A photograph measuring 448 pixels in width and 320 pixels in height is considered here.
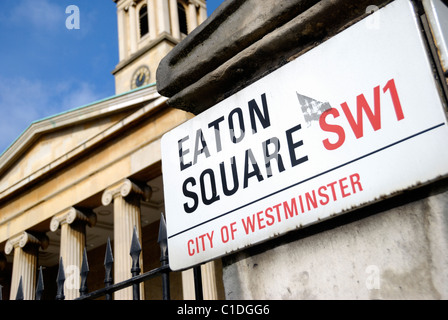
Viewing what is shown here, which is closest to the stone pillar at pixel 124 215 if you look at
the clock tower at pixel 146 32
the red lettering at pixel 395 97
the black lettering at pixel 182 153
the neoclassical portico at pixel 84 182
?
the neoclassical portico at pixel 84 182

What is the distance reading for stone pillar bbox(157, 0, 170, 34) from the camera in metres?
32.1

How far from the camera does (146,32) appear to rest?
3444 cm

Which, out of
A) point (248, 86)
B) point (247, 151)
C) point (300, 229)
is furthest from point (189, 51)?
point (300, 229)

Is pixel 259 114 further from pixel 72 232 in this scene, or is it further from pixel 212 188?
pixel 72 232

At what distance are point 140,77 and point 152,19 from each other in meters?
4.60

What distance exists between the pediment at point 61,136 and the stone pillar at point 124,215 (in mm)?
1944

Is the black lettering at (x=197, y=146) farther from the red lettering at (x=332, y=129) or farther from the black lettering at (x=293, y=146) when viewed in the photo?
the red lettering at (x=332, y=129)

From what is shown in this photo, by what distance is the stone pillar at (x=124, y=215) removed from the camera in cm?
1417

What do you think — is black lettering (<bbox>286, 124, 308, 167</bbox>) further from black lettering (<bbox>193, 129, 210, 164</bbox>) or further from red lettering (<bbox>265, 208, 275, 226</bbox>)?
black lettering (<bbox>193, 129, 210, 164</bbox>)

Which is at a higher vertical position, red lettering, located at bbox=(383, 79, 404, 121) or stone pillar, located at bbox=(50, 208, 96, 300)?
stone pillar, located at bbox=(50, 208, 96, 300)

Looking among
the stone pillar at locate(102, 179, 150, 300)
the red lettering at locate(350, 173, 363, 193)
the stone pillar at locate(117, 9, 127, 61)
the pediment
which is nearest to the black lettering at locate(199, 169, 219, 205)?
the red lettering at locate(350, 173, 363, 193)

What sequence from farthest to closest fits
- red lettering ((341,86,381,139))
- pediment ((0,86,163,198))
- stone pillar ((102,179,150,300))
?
1. pediment ((0,86,163,198))
2. stone pillar ((102,179,150,300))
3. red lettering ((341,86,381,139))

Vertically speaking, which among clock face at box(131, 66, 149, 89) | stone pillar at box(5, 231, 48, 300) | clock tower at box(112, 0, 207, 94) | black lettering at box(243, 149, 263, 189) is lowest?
black lettering at box(243, 149, 263, 189)
